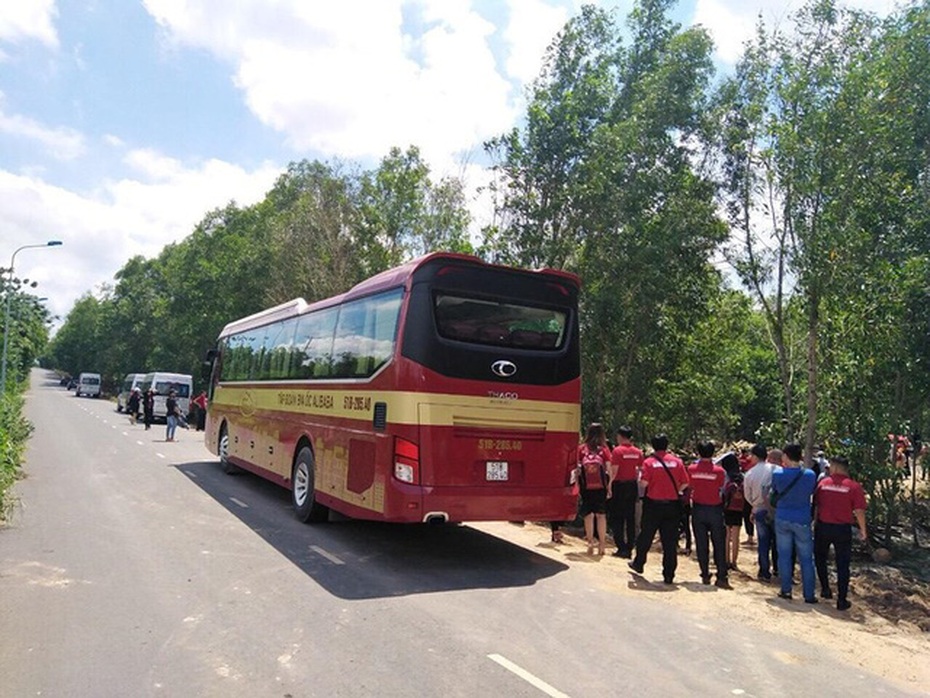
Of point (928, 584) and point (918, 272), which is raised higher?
point (918, 272)

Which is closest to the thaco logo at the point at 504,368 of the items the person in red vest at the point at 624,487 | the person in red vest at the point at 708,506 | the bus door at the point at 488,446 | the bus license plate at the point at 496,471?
the bus door at the point at 488,446

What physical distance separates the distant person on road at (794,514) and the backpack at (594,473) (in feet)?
7.76

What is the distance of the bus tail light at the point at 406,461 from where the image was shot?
330 inches

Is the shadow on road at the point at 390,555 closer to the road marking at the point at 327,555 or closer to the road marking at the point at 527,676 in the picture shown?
the road marking at the point at 327,555

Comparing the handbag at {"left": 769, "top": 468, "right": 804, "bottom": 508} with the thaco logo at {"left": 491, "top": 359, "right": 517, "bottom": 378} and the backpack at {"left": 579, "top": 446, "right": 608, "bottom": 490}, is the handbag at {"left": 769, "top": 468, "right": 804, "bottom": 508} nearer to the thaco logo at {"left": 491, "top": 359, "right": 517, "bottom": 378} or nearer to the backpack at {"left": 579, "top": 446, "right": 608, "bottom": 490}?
the backpack at {"left": 579, "top": 446, "right": 608, "bottom": 490}

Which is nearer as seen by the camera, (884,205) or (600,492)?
(600,492)

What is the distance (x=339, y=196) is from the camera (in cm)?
3231

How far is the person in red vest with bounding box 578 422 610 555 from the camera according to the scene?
10.3 m

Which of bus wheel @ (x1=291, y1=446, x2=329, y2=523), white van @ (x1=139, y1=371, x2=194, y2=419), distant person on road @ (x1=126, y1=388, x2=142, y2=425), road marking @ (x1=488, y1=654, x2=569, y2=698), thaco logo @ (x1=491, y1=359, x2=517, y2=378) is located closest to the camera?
road marking @ (x1=488, y1=654, x2=569, y2=698)

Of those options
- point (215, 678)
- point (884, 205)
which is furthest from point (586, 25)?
point (215, 678)

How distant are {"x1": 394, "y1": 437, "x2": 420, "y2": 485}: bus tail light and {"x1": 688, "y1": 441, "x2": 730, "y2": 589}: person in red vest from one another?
11.4ft

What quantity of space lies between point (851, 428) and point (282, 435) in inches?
428

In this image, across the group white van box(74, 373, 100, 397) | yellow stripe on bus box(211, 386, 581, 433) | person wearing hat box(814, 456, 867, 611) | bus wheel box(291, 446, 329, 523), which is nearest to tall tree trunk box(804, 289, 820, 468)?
person wearing hat box(814, 456, 867, 611)

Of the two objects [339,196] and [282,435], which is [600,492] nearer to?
[282,435]
